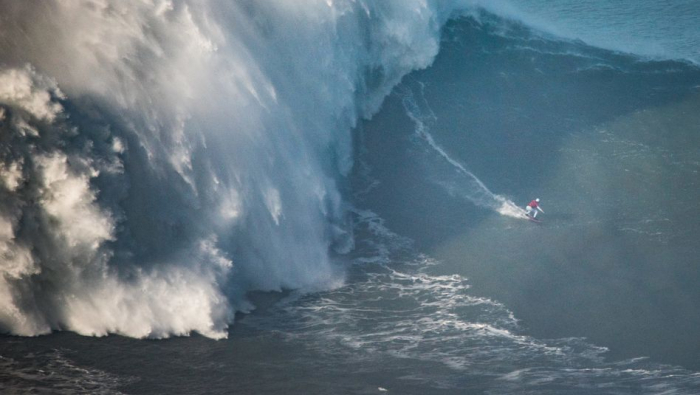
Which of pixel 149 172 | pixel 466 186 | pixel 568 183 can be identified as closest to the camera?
pixel 149 172

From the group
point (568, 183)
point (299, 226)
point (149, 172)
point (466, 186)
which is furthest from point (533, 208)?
point (149, 172)

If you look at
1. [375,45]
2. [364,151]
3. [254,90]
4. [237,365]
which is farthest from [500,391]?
[375,45]

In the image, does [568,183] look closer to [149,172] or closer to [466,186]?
[466,186]

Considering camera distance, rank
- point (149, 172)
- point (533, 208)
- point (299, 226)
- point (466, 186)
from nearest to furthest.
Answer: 1. point (149, 172)
2. point (299, 226)
3. point (533, 208)
4. point (466, 186)

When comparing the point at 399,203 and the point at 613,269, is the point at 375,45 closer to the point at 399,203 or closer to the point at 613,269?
the point at 399,203

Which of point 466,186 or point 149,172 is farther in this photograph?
point 466,186

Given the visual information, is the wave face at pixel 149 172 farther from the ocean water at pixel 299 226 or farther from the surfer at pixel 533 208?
the surfer at pixel 533 208

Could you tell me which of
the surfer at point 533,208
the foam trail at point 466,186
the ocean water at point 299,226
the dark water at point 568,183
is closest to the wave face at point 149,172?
the ocean water at point 299,226
